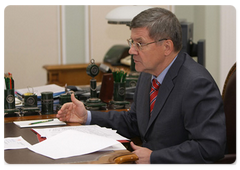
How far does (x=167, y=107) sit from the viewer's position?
1.88 meters

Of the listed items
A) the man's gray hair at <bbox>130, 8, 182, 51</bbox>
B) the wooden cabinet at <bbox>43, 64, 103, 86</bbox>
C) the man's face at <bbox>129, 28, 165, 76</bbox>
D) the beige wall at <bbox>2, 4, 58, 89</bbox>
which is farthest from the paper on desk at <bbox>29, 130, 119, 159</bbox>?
the beige wall at <bbox>2, 4, 58, 89</bbox>

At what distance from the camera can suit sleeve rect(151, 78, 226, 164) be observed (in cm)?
167

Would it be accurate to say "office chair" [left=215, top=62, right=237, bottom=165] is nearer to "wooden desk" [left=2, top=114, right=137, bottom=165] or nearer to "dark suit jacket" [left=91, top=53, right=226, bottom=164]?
"dark suit jacket" [left=91, top=53, right=226, bottom=164]

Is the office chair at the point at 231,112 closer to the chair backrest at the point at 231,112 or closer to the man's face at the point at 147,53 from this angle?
the chair backrest at the point at 231,112

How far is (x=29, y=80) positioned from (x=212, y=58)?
2.54m

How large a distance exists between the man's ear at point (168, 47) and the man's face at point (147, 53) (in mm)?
21

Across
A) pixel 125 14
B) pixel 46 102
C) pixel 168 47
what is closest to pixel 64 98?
pixel 46 102

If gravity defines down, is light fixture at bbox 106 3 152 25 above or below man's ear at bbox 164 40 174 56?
above

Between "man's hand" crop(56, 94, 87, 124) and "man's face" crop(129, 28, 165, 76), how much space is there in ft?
1.40

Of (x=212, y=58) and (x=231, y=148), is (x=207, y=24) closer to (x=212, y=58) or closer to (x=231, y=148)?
(x=212, y=58)

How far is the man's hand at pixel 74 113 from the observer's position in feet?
7.09

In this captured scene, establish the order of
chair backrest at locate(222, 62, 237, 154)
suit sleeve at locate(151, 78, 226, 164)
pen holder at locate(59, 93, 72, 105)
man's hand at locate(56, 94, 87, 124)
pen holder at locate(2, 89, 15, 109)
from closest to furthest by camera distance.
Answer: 1. suit sleeve at locate(151, 78, 226, 164)
2. chair backrest at locate(222, 62, 237, 154)
3. man's hand at locate(56, 94, 87, 124)
4. pen holder at locate(2, 89, 15, 109)
5. pen holder at locate(59, 93, 72, 105)

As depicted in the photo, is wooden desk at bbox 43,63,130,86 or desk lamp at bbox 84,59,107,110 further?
wooden desk at bbox 43,63,130,86

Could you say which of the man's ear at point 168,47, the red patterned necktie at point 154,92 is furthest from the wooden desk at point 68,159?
the man's ear at point 168,47
